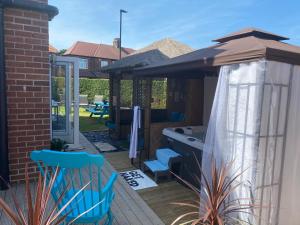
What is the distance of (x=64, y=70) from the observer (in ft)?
18.9

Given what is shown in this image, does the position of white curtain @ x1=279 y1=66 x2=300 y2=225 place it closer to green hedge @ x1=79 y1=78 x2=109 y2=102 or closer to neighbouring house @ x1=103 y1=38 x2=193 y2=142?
neighbouring house @ x1=103 y1=38 x2=193 y2=142

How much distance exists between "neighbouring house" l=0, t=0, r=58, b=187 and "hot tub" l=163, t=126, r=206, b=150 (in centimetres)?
249

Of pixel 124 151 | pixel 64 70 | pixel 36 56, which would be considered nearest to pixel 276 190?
pixel 36 56

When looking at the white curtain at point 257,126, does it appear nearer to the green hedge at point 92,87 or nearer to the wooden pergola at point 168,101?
the wooden pergola at point 168,101

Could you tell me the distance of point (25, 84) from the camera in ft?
11.3

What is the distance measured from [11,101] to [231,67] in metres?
3.24

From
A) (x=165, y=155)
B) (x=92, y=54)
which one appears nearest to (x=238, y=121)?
(x=165, y=155)

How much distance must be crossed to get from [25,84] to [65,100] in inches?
94.8

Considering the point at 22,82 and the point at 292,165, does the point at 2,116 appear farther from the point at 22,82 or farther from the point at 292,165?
the point at 292,165

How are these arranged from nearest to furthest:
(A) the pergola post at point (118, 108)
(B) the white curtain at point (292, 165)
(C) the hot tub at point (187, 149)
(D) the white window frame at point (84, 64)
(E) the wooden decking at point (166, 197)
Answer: (B) the white curtain at point (292, 165)
(E) the wooden decking at point (166, 197)
(C) the hot tub at point (187, 149)
(A) the pergola post at point (118, 108)
(D) the white window frame at point (84, 64)

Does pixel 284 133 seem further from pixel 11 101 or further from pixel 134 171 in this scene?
pixel 11 101

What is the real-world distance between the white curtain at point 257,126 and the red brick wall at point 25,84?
110 inches

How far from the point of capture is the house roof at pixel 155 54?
258 inches

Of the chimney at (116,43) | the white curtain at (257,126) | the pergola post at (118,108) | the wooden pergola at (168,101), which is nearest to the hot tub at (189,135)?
the wooden pergola at (168,101)
